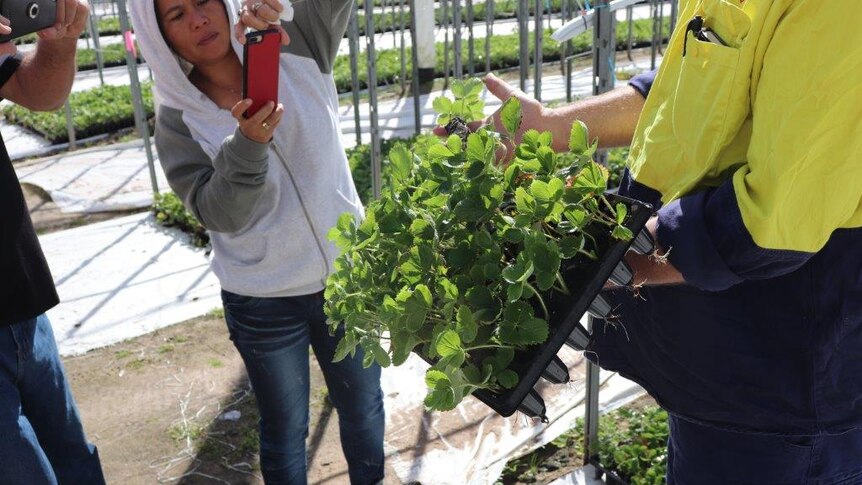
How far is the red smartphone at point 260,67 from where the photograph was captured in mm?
2004

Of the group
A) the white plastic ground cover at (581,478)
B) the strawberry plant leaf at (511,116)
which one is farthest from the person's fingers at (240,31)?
the white plastic ground cover at (581,478)

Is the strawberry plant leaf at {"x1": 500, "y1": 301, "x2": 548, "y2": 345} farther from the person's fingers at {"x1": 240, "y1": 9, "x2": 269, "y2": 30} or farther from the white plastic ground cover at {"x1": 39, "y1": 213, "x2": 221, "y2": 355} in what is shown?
the white plastic ground cover at {"x1": 39, "y1": 213, "x2": 221, "y2": 355}

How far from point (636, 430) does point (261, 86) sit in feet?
5.69

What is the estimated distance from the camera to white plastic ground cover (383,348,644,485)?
9.95 ft

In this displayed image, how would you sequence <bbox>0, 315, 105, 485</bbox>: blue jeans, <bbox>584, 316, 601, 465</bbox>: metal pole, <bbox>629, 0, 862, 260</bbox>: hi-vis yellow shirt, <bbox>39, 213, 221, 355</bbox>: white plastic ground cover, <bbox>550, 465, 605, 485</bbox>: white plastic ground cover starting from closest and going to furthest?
1. <bbox>629, 0, 862, 260</bbox>: hi-vis yellow shirt
2. <bbox>0, 315, 105, 485</bbox>: blue jeans
3. <bbox>584, 316, 601, 465</bbox>: metal pole
4. <bbox>550, 465, 605, 485</bbox>: white plastic ground cover
5. <bbox>39, 213, 221, 355</bbox>: white plastic ground cover

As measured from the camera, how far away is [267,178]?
7.69 feet

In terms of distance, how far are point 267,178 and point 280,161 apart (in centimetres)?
→ 6

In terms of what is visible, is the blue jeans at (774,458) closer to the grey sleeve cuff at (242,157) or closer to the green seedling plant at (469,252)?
the green seedling plant at (469,252)

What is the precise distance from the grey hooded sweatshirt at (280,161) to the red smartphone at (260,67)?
21cm

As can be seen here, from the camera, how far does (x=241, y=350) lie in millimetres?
2496

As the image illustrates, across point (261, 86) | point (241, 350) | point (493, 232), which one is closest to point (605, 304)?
point (493, 232)

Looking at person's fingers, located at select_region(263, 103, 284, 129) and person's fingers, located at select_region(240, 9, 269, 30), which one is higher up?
person's fingers, located at select_region(240, 9, 269, 30)

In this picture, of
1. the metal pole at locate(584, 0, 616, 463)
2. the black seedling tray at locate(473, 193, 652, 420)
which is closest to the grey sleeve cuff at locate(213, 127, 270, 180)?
the metal pole at locate(584, 0, 616, 463)

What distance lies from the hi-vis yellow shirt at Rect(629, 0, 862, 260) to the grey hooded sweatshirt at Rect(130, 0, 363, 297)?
1.25 m
